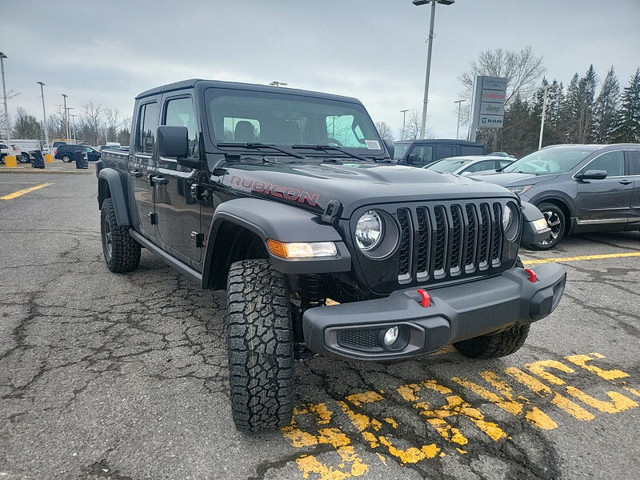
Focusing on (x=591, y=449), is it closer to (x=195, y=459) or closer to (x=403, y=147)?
(x=195, y=459)

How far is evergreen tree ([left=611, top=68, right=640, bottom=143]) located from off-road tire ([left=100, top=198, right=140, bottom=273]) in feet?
183

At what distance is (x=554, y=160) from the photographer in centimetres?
713

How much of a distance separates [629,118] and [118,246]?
59.3 metres

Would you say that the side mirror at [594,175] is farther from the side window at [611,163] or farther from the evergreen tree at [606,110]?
the evergreen tree at [606,110]

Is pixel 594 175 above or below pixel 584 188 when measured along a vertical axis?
above

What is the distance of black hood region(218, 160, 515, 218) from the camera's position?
2.16 metres

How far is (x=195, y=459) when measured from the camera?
81.1 inches

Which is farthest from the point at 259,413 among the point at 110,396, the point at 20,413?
the point at 20,413

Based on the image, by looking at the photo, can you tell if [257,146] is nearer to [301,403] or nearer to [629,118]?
[301,403]

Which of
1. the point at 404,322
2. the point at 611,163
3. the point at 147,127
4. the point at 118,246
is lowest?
the point at 118,246

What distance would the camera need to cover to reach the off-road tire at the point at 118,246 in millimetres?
4680

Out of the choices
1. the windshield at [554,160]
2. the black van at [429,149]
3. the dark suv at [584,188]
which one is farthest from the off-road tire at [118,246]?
the black van at [429,149]

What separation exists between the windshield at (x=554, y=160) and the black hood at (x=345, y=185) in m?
5.04

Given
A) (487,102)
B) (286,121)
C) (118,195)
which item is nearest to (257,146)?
(286,121)
